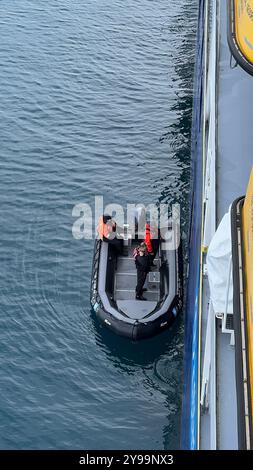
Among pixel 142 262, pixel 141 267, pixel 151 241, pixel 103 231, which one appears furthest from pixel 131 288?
pixel 103 231

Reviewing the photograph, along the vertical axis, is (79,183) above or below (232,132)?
above

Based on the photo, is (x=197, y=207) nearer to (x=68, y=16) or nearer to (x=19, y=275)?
(x=19, y=275)

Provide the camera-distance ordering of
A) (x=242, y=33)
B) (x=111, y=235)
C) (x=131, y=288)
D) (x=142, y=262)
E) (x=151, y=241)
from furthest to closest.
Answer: (x=111, y=235) < (x=151, y=241) < (x=131, y=288) < (x=142, y=262) < (x=242, y=33)

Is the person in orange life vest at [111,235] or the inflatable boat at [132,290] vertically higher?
the person in orange life vest at [111,235]

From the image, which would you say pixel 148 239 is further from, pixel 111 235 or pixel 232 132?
pixel 232 132

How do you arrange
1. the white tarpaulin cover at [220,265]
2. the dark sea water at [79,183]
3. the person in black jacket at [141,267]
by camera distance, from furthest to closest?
the person in black jacket at [141,267]
the dark sea water at [79,183]
the white tarpaulin cover at [220,265]

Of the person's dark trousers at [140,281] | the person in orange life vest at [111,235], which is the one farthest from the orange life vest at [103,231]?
the person's dark trousers at [140,281]
